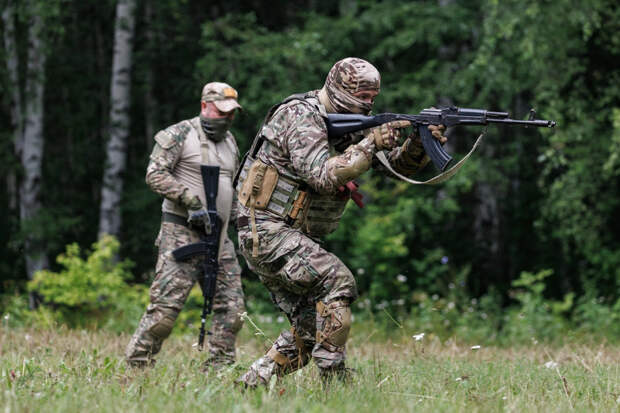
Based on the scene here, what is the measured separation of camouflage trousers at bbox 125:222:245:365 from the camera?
5.53m

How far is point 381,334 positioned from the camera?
8109 millimetres

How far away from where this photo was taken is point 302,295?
4512 mm

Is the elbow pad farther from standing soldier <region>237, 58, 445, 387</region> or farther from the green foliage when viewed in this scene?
the green foliage

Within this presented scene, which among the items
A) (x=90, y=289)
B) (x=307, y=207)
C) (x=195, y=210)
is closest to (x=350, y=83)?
(x=307, y=207)

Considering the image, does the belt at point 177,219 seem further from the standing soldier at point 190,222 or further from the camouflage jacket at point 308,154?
the camouflage jacket at point 308,154

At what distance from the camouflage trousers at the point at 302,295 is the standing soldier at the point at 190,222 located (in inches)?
46.4

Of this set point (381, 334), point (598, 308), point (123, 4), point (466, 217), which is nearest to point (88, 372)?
point (381, 334)

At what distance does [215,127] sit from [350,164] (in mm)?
2029

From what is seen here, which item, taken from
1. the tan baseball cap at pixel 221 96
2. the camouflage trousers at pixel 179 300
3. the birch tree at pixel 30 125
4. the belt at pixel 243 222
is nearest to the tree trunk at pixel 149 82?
the birch tree at pixel 30 125

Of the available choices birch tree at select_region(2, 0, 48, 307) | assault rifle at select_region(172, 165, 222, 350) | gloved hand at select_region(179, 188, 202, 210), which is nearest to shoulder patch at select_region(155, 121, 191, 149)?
assault rifle at select_region(172, 165, 222, 350)

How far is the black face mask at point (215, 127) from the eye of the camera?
5.82 meters

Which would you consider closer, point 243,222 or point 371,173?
point 243,222

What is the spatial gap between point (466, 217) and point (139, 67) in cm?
713

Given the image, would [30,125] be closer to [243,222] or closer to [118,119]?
[118,119]
